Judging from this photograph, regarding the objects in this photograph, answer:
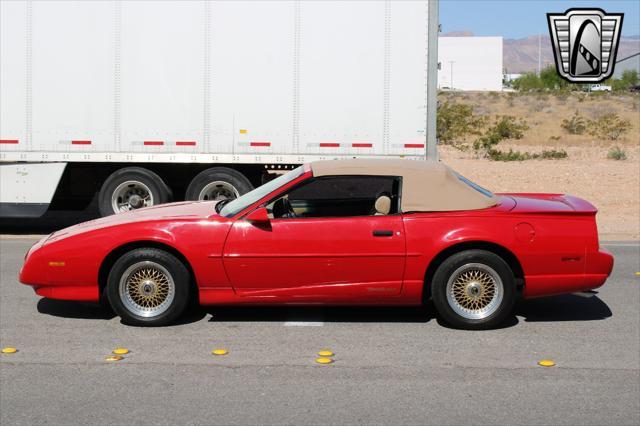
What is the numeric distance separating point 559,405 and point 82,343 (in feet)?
12.0

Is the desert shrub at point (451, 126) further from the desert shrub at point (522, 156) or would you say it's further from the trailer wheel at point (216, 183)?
the trailer wheel at point (216, 183)

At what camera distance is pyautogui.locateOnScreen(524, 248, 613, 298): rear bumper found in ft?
26.1

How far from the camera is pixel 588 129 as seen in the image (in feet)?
144

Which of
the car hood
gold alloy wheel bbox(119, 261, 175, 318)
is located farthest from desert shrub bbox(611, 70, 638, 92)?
gold alloy wheel bbox(119, 261, 175, 318)

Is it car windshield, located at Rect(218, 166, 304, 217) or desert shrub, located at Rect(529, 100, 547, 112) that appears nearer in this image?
car windshield, located at Rect(218, 166, 304, 217)

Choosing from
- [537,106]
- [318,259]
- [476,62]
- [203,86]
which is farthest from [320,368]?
[476,62]

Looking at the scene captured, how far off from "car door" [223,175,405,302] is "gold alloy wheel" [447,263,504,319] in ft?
1.51

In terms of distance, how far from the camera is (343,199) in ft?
28.2

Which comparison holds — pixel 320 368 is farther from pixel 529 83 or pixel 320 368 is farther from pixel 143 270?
pixel 529 83

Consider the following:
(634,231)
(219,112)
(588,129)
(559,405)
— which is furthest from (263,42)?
(588,129)

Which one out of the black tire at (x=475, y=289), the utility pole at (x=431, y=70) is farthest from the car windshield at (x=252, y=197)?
the utility pole at (x=431, y=70)

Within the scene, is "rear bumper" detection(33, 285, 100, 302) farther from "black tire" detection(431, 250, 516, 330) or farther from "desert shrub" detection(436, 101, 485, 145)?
"desert shrub" detection(436, 101, 485, 145)

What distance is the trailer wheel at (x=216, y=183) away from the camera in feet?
46.4

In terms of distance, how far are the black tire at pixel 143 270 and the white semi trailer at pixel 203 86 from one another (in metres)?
6.22
